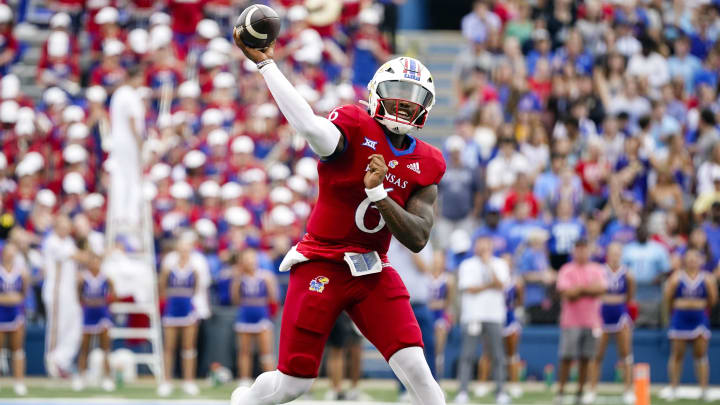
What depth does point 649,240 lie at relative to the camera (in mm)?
14633

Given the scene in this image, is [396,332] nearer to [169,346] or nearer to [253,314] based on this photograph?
→ [253,314]

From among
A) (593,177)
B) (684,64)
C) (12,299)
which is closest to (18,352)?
(12,299)

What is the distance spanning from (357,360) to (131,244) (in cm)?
345

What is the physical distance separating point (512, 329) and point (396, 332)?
776 centimetres

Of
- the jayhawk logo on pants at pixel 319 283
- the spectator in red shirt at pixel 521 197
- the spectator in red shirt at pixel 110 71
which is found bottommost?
the jayhawk logo on pants at pixel 319 283

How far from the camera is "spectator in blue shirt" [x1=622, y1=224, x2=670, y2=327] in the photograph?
47.2ft

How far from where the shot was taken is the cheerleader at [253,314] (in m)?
13.8

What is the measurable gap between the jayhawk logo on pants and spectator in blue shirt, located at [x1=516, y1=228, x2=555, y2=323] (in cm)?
819

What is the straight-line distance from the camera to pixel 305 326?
6336 mm

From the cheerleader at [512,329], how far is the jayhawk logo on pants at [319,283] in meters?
7.68

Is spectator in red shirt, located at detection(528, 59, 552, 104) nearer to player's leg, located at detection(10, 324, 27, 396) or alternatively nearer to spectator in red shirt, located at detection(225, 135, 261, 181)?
spectator in red shirt, located at detection(225, 135, 261, 181)

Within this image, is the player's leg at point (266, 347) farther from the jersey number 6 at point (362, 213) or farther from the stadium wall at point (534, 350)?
the jersey number 6 at point (362, 213)

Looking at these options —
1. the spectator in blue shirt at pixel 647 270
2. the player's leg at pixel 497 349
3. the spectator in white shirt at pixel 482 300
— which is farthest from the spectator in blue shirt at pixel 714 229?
the player's leg at pixel 497 349

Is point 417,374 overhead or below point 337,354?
overhead
